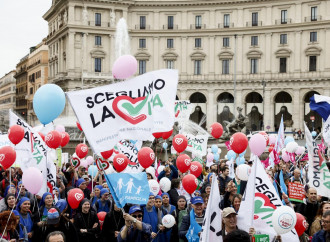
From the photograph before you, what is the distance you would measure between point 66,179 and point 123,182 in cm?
536

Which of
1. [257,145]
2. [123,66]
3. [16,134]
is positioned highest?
[123,66]

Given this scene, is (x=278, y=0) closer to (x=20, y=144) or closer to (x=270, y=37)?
(x=270, y=37)

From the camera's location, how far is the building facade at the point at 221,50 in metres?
54.1

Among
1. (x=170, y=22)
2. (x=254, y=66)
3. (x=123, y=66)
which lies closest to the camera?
(x=123, y=66)

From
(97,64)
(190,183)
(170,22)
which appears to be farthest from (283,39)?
(190,183)

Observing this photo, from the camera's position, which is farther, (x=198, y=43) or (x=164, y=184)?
(x=198, y=43)

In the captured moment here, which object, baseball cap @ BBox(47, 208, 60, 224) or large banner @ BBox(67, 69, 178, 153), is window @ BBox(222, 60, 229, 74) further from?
baseball cap @ BBox(47, 208, 60, 224)

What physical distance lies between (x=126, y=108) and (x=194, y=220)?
1851 millimetres

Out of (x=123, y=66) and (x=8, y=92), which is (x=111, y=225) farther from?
(x=8, y=92)

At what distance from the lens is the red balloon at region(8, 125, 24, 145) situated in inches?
399

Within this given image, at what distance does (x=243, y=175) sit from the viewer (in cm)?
921

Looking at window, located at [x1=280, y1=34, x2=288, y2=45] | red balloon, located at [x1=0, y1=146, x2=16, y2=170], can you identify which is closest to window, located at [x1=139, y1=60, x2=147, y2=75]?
window, located at [x1=280, y1=34, x2=288, y2=45]

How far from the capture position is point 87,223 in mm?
7883

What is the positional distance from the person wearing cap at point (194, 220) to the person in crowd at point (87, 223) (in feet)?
5.15
